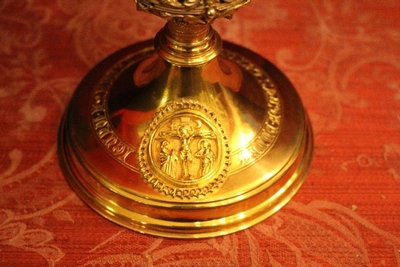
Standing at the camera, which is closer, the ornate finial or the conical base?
the ornate finial

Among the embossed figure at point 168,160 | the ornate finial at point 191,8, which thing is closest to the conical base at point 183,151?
the embossed figure at point 168,160

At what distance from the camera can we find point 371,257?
0.66 metres

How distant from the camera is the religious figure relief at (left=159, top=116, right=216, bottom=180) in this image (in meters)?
→ 0.64

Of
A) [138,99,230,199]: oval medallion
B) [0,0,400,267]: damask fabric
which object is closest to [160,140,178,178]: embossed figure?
[138,99,230,199]: oval medallion

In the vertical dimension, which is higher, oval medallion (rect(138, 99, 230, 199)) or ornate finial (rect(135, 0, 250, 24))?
ornate finial (rect(135, 0, 250, 24))

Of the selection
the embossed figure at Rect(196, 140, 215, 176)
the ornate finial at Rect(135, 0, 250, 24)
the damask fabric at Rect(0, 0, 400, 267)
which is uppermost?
the ornate finial at Rect(135, 0, 250, 24)

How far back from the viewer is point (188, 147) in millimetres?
644

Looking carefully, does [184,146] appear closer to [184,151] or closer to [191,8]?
[184,151]

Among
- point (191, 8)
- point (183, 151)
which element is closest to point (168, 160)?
point (183, 151)

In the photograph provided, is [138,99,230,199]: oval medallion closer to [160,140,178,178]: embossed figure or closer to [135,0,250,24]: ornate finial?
[160,140,178,178]: embossed figure

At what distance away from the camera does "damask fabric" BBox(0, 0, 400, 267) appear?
0.66 meters

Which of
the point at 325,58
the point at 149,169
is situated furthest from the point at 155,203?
the point at 325,58

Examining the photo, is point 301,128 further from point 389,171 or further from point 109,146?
point 109,146

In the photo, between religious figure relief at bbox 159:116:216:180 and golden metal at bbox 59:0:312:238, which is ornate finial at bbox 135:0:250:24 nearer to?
golden metal at bbox 59:0:312:238
